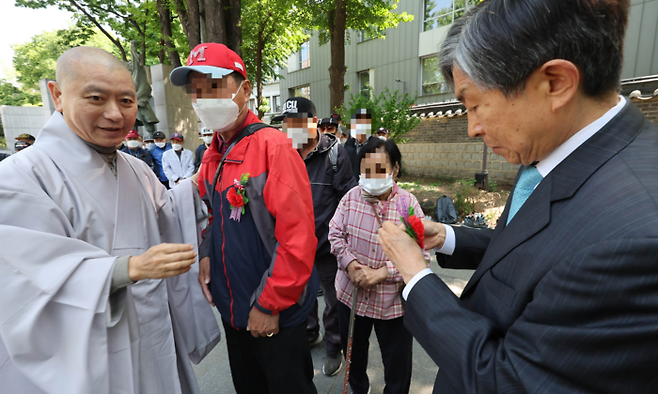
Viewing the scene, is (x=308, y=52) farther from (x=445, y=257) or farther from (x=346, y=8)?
(x=445, y=257)

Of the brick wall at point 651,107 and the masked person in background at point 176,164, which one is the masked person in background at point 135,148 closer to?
the masked person in background at point 176,164

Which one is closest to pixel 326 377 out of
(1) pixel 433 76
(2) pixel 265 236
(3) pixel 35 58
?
(2) pixel 265 236

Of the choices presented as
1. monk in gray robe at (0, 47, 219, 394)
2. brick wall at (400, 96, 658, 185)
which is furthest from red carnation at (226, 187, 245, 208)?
brick wall at (400, 96, 658, 185)

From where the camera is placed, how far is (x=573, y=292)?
0.67 meters

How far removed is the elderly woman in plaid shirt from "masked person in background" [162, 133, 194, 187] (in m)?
6.47

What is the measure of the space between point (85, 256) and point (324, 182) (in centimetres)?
211

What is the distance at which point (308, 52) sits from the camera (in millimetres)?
20594

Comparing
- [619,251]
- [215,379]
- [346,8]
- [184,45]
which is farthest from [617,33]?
[184,45]

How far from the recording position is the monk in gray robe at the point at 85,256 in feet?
3.53

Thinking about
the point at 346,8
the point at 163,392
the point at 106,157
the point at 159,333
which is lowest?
the point at 163,392

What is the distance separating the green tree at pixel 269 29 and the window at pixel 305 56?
14.9ft

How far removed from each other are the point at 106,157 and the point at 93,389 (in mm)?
1011

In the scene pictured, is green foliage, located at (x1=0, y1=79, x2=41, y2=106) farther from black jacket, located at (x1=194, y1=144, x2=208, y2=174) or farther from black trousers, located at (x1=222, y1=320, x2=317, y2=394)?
black trousers, located at (x1=222, y1=320, x2=317, y2=394)

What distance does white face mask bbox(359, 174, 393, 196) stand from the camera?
6.86ft
